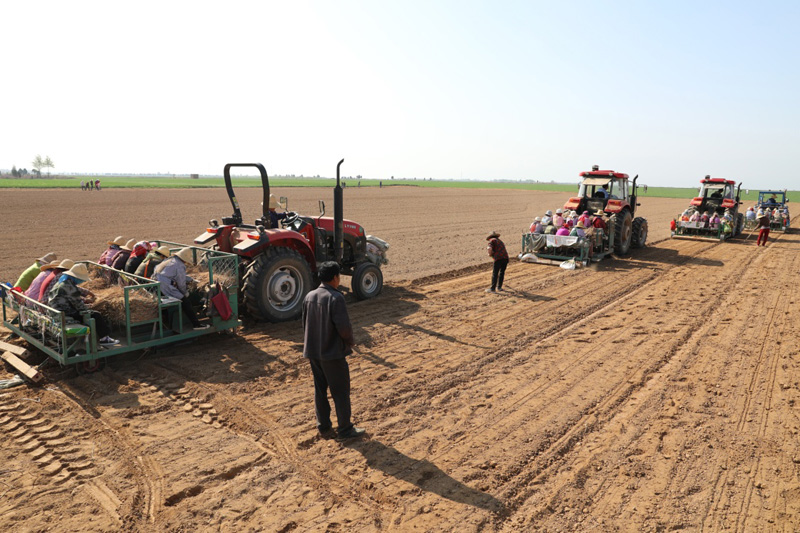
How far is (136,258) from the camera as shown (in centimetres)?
719

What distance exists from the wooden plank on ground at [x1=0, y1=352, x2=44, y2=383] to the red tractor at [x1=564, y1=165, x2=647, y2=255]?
12906mm

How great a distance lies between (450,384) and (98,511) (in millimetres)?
3336

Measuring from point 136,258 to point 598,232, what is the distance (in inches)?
428

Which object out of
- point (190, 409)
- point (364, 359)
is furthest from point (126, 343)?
point (364, 359)

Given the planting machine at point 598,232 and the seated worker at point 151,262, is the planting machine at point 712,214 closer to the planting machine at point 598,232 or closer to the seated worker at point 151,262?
the planting machine at point 598,232

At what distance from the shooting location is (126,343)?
19.6 ft

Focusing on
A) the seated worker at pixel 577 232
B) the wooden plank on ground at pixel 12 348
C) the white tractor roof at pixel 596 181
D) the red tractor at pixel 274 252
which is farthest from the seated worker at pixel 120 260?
the white tractor roof at pixel 596 181

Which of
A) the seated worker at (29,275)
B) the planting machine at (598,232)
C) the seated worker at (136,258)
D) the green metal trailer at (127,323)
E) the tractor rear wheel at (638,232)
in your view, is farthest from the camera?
the tractor rear wheel at (638,232)

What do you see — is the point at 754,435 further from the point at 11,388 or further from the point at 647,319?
the point at 11,388

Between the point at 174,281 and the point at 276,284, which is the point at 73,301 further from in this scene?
the point at 276,284

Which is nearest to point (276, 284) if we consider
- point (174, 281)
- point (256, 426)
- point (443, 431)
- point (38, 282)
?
point (174, 281)

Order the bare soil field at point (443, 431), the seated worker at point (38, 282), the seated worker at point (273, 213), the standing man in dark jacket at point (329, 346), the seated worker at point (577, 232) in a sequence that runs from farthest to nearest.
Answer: the seated worker at point (577, 232), the seated worker at point (273, 213), the seated worker at point (38, 282), the standing man in dark jacket at point (329, 346), the bare soil field at point (443, 431)

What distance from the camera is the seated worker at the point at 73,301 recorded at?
5.65 meters

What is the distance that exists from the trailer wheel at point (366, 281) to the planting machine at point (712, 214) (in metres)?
14.8
